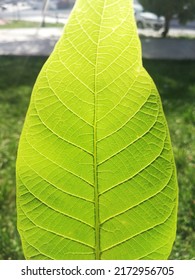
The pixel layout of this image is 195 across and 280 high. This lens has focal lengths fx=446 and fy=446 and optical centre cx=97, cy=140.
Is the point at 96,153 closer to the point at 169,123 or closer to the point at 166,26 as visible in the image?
the point at 169,123

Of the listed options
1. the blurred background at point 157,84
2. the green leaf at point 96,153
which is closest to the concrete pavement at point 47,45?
the blurred background at point 157,84

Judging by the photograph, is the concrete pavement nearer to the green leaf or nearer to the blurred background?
the blurred background

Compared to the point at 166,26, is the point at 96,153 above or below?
above

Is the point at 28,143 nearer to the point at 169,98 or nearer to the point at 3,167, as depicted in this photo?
the point at 3,167

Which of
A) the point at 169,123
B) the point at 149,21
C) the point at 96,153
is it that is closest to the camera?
the point at 96,153

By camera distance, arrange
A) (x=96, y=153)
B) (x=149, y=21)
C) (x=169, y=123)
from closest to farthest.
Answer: (x=96, y=153), (x=169, y=123), (x=149, y=21)

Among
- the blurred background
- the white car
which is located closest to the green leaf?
the blurred background

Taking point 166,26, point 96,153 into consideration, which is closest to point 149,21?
point 166,26
